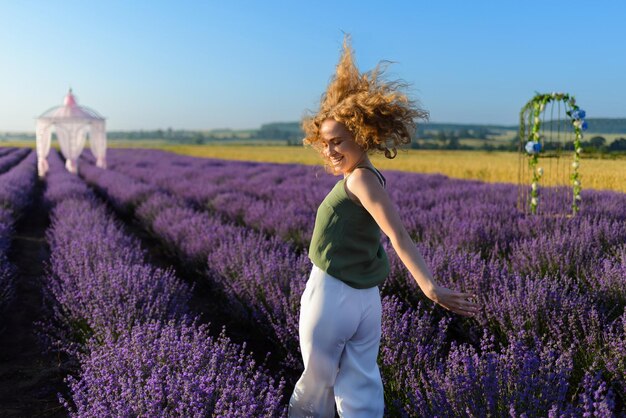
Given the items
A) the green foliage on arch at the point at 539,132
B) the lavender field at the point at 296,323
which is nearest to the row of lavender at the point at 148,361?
the lavender field at the point at 296,323

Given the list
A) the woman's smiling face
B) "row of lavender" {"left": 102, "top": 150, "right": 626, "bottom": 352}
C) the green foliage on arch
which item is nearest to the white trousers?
the woman's smiling face

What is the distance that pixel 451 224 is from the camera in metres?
4.66

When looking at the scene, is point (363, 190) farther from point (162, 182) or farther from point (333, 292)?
point (162, 182)

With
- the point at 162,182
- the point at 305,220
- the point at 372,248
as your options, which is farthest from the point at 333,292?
the point at 162,182

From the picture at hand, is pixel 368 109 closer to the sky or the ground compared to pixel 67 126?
closer to the ground

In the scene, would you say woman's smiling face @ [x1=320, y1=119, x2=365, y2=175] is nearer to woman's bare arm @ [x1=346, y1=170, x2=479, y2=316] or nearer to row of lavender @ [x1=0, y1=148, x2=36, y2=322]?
woman's bare arm @ [x1=346, y1=170, x2=479, y2=316]

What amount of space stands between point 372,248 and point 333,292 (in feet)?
0.65

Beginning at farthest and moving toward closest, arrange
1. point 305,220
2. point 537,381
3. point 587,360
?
point 305,220 < point 587,360 < point 537,381

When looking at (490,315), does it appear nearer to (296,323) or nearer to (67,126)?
(296,323)

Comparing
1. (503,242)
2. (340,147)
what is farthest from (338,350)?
(503,242)

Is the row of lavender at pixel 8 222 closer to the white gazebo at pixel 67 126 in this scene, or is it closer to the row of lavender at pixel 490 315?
the row of lavender at pixel 490 315

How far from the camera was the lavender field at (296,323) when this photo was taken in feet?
5.61

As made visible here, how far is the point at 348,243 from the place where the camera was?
5.66ft

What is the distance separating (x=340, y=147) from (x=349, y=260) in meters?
0.37
